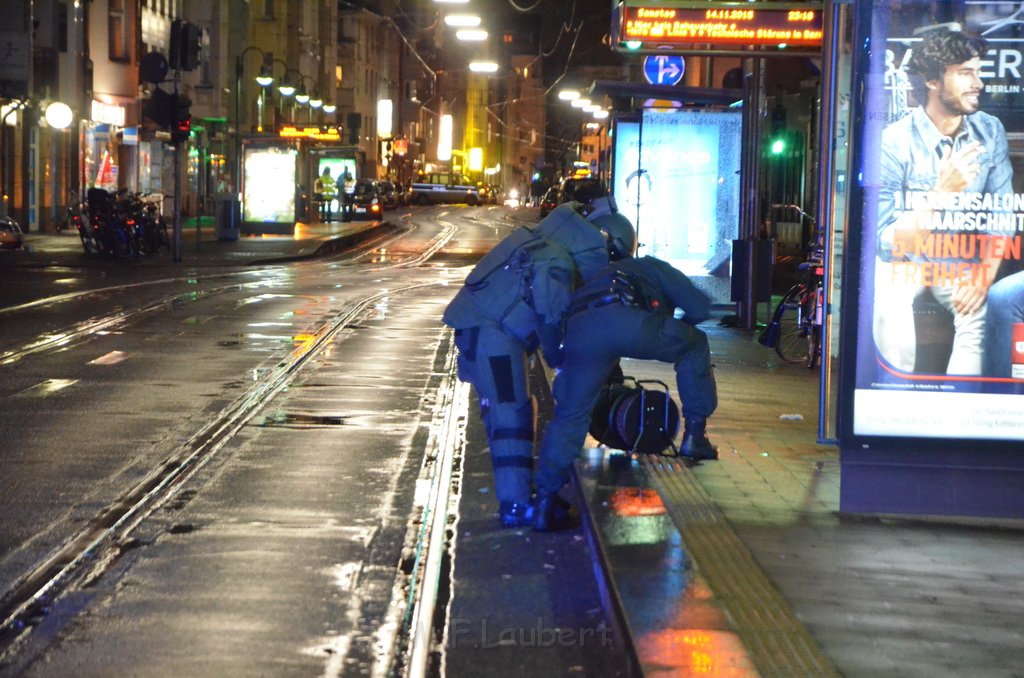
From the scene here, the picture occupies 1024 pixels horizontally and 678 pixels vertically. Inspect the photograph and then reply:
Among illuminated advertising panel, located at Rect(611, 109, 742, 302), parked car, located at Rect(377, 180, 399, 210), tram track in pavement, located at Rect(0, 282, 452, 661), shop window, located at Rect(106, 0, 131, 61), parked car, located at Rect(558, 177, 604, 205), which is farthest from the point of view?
parked car, located at Rect(377, 180, 399, 210)

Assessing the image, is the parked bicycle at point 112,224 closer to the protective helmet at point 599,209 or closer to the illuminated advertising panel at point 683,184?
the illuminated advertising panel at point 683,184

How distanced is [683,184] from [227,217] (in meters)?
21.3

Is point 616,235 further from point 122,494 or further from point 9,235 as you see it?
point 9,235

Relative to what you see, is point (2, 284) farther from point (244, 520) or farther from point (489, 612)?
point (489, 612)

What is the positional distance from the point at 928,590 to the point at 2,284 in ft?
62.6

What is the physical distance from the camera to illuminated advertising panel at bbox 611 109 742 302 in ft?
64.8

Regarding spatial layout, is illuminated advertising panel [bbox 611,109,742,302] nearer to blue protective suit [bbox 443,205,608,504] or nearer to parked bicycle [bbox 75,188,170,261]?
blue protective suit [bbox 443,205,608,504]

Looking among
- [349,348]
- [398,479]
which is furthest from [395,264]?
[398,479]

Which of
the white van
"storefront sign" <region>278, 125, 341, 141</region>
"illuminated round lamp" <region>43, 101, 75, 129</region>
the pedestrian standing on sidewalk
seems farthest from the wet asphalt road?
the white van

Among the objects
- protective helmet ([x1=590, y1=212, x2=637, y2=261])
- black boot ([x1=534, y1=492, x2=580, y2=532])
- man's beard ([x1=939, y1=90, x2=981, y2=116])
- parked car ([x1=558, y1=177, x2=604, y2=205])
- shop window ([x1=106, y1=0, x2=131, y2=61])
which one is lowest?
black boot ([x1=534, y1=492, x2=580, y2=532])

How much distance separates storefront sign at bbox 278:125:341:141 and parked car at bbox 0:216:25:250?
73.5 ft

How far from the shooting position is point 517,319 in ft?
24.2

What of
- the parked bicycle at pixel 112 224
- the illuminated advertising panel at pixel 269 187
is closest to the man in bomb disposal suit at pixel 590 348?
the parked bicycle at pixel 112 224

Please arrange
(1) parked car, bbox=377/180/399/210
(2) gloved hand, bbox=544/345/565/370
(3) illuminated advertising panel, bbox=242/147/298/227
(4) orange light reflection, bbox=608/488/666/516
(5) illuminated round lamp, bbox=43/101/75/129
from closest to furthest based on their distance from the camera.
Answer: (4) orange light reflection, bbox=608/488/666/516 → (2) gloved hand, bbox=544/345/565/370 → (5) illuminated round lamp, bbox=43/101/75/129 → (3) illuminated advertising panel, bbox=242/147/298/227 → (1) parked car, bbox=377/180/399/210
